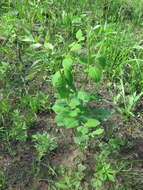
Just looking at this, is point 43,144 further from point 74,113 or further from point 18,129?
point 74,113

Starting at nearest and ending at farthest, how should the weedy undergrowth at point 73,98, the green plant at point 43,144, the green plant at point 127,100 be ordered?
the weedy undergrowth at point 73,98 < the green plant at point 43,144 < the green plant at point 127,100

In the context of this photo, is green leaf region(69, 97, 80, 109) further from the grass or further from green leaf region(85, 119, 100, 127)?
green leaf region(85, 119, 100, 127)

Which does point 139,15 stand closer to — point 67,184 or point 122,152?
point 122,152

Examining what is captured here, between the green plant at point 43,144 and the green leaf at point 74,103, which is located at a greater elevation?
the green leaf at point 74,103

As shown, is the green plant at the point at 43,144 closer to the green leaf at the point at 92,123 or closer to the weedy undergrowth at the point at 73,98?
the weedy undergrowth at the point at 73,98

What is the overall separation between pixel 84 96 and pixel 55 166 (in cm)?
46

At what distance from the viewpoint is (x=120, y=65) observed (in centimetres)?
227

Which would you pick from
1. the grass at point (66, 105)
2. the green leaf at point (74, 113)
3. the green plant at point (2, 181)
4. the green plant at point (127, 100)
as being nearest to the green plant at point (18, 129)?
the grass at point (66, 105)

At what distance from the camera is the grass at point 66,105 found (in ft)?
5.75

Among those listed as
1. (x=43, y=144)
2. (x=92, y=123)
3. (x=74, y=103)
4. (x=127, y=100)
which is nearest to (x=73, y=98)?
(x=74, y=103)

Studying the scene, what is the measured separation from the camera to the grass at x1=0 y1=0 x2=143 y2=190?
1.75 m

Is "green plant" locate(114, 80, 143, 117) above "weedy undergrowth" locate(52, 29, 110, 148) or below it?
below

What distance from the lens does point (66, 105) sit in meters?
1.78

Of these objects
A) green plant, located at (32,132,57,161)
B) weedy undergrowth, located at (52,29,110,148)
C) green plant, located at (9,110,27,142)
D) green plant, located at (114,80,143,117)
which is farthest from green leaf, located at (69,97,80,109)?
green plant, located at (114,80,143,117)
